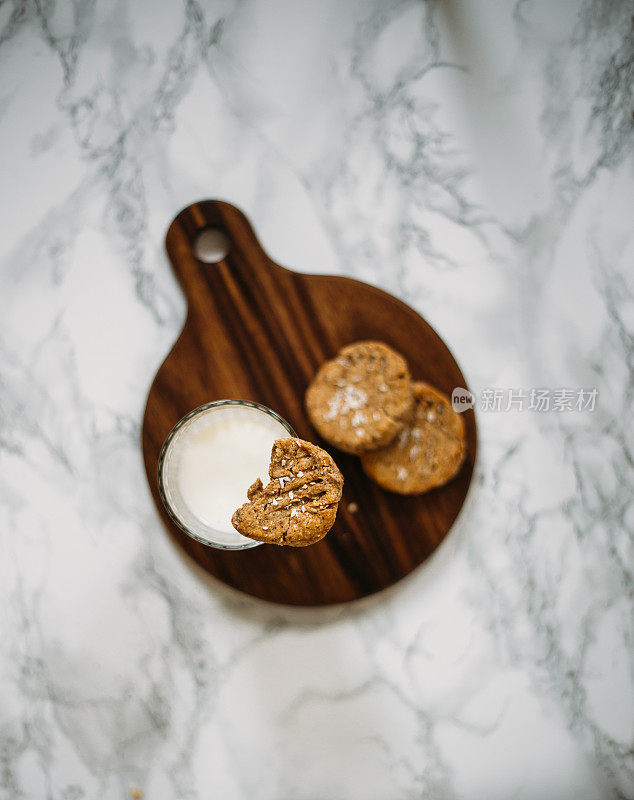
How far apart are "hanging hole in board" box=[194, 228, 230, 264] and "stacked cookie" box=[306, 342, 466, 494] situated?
295mm

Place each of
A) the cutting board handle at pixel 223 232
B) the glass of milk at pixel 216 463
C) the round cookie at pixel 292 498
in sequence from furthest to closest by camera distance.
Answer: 1. the cutting board handle at pixel 223 232
2. the glass of milk at pixel 216 463
3. the round cookie at pixel 292 498

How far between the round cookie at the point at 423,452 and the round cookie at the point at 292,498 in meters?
0.20

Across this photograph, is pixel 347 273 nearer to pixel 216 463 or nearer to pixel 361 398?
pixel 361 398

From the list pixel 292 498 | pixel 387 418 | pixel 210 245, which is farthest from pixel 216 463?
pixel 210 245

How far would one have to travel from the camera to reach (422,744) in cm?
135

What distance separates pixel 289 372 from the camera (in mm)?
1278

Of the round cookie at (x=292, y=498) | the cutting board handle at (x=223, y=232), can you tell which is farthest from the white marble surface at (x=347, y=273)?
the round cookie at (x=292, y=498)

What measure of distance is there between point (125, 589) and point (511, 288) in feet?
3.16

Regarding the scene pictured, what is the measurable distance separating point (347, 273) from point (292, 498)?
0.51m

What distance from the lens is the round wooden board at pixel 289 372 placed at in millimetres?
1267

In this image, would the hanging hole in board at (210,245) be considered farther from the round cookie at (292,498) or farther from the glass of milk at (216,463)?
the round cookie at (292,498)

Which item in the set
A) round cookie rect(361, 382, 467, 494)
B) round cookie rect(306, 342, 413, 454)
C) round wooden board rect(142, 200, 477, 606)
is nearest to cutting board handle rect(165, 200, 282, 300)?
round wooden board rect(142, 200, 477, 606)

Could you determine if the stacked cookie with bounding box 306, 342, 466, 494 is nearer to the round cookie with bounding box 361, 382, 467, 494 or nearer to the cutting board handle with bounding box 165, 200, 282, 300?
the round cookie with bounding box 361, 382, 467, 494

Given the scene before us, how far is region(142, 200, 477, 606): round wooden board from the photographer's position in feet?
4.16
